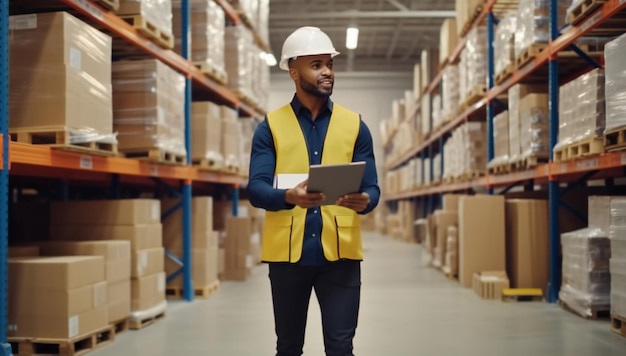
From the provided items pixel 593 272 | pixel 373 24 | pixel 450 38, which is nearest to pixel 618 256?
pixel 593 272

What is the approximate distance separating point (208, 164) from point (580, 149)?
426 centimetres

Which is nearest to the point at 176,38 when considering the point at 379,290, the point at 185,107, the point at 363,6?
the point at 185,107

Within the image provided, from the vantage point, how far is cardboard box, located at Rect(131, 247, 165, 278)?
5637 mm

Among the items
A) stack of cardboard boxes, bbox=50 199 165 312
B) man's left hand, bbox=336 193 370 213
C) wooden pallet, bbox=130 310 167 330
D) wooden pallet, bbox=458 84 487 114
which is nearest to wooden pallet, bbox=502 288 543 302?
wooden pallet, bbox=458 84 487 114

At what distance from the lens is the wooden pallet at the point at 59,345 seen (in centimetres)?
443

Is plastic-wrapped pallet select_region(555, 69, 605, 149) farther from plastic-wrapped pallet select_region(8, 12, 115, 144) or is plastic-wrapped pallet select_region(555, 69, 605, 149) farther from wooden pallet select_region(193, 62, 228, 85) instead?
plastic-wrapped pallet select_region(8, 12, 115, 144)

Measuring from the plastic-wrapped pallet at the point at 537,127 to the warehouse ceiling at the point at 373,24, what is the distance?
33.8 feet

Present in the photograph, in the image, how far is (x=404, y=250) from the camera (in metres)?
14.4

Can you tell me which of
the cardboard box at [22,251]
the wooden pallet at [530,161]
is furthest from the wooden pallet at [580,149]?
the cardboard box at [22,251]

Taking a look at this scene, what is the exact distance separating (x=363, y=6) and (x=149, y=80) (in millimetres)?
13384

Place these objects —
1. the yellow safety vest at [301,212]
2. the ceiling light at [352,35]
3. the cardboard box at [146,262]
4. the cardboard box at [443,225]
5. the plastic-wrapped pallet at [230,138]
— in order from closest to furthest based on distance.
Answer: the yellow safety vest at [301,212]
the cardboard box at [146,262]
the plastic-wrapped pallet at [230,138]
the cardboard box at [443,225]
the ceiling light at [352,35]

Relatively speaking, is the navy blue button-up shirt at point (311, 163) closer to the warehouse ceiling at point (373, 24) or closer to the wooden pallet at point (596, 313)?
the wooden pallet at point (596, 313)

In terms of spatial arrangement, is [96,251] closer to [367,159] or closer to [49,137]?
[49,137]

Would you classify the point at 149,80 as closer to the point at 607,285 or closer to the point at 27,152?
the point at 27,152
